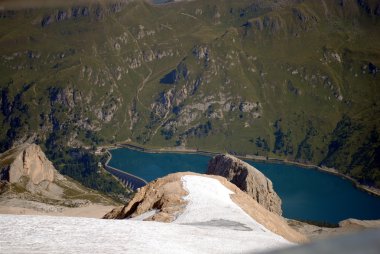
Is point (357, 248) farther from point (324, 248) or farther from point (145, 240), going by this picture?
point (145, 240)

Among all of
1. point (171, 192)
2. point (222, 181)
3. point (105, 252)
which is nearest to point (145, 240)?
point (105, 252)

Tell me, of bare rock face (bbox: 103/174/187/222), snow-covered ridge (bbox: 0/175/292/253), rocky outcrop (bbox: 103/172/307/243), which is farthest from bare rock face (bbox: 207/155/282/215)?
snow-covered ridge (bbox: 0/175/292/253)

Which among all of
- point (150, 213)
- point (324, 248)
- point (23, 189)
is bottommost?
point (23, 189)

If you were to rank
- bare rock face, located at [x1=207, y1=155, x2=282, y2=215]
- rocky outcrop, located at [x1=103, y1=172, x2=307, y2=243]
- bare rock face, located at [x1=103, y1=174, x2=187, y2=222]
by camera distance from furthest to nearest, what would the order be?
bare rock face, located at [x1=207, y1=155, x2=282, y2=215] → bare rock face, located at [x1=103, y1=174, x2=187, y2=222] → rocky outcrop, located at [x1=103, y1=172, x2=307, y2=243]

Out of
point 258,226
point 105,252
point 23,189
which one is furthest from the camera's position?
point 23,189

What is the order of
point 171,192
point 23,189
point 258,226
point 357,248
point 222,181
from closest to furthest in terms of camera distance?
point 357,248 < point 258,226 < point 171,192 < point 222,181 < point 23,189

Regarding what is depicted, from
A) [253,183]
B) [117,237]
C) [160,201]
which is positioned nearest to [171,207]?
[160,201]

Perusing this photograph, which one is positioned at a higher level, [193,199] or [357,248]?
[357,248]

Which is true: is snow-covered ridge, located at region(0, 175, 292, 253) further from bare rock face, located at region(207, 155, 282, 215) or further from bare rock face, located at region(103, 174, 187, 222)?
bare rock face, located at region(207, 155, 282, 215)
